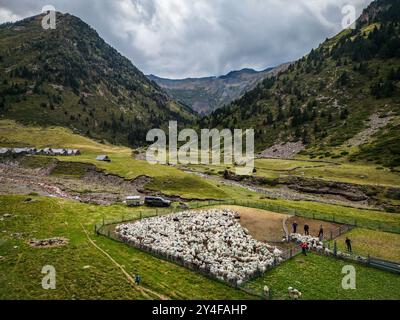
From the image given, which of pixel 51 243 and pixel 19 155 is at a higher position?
pixel 19 155

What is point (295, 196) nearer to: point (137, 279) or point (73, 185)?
point (73, 185)

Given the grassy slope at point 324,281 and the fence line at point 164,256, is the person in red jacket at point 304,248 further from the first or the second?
the grassy slope at point 324,281

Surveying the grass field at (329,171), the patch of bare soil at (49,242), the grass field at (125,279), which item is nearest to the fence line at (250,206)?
the grass field at (125,279)

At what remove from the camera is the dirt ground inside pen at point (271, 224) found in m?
55.0

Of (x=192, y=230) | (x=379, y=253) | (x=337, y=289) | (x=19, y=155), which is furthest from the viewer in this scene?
(x=19, y=155)

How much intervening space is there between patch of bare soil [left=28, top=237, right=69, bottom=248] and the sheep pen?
820 centimetres

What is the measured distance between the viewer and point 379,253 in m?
48.5

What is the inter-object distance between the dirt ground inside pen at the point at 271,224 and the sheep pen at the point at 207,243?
195 cm

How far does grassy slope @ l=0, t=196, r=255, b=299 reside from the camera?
35.3 metres

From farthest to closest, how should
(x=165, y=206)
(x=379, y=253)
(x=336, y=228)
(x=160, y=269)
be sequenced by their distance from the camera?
(x=165, y=206), (x=336, y=228), (x=379, y=253), (x=160, y=269)

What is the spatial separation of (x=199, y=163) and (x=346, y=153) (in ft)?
241

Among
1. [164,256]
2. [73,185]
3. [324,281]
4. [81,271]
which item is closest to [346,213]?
[324,281]

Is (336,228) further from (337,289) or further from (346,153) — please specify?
(346,153)
